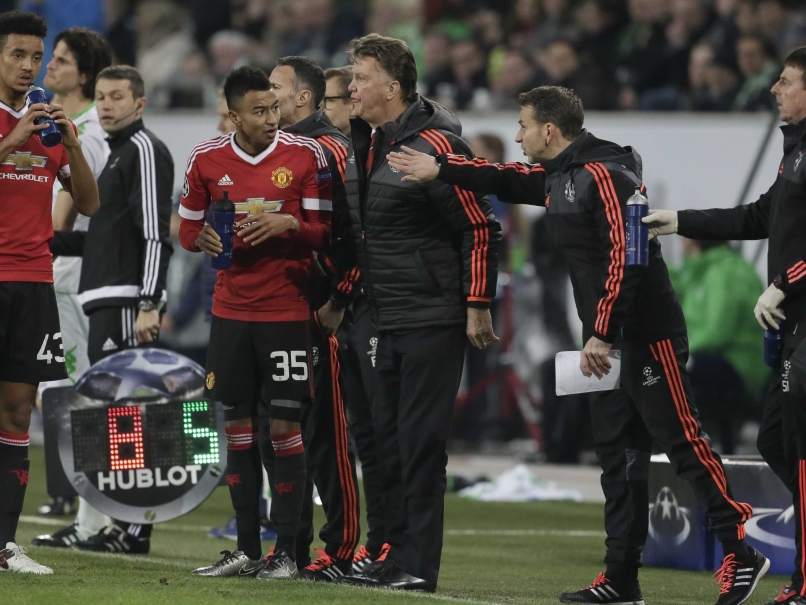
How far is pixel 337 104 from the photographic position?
22.4 ft

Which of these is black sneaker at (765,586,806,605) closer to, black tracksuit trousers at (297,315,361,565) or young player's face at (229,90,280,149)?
black tracksuit trousers at (297,315,361,565)

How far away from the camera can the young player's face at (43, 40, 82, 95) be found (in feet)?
24.5

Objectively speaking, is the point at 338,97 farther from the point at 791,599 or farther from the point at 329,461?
the point at 791,599

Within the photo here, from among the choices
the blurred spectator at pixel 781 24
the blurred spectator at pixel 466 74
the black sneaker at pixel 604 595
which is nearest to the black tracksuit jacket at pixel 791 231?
the black sneaker at pixel 604 595

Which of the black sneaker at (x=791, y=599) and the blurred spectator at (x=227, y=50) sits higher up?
the blurred spectator at (x=227, y=50)

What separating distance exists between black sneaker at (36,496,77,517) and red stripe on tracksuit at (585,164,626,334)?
4.61 meters

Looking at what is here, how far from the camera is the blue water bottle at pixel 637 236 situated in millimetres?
Answer: 5039

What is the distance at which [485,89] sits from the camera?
43.9 feet

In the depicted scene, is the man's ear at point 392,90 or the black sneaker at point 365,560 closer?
the man's ear at point 392,90

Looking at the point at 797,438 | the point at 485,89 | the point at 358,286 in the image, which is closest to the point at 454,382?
the point at 358,286

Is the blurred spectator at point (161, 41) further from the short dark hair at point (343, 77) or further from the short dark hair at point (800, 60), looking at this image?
the short dark hair at point (800, 60)

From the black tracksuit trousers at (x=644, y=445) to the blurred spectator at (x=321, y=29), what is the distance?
985 centimetres

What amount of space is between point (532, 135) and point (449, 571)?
2186mm

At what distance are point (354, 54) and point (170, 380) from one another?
2110mm
